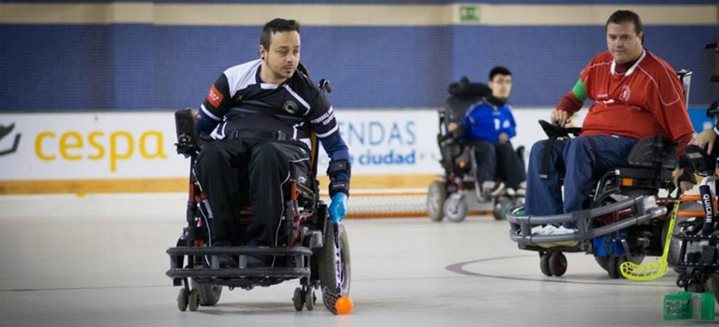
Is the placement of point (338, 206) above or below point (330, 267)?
above

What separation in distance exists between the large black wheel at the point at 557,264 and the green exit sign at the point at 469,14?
16059 mm

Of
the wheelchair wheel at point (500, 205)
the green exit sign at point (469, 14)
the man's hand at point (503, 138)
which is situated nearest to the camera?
the man's hand at point (503, 138)

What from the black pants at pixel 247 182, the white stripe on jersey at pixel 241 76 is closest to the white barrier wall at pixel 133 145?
the white stripe on jersey at pixel 241 76

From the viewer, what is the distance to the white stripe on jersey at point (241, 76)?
621 centimetres

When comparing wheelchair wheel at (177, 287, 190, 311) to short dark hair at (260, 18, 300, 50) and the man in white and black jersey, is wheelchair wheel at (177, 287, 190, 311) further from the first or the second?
short dark hair at (260, 18, 300, 50)

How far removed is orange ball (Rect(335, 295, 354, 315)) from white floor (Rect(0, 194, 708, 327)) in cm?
4

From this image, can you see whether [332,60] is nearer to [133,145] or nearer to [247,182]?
[133,145]

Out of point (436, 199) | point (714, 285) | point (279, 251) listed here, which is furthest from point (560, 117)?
point (436, 199)

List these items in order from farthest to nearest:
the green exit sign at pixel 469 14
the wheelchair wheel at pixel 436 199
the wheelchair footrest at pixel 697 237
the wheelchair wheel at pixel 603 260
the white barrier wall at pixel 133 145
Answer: the green exit sign at pixel 469 14, the white barrier wall at pixel 133 145, the wheelchair wheel at pixel 436 199, the wheelchair wheel at pixel 603 260, the wheelchair footrest at pixel 697 237

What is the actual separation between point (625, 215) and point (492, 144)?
709 centimetres

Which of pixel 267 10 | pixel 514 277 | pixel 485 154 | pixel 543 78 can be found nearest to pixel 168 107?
pixel 267 10

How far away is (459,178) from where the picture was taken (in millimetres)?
14594

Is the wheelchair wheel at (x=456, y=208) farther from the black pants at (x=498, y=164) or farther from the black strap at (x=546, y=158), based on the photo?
the black strap at (x=546, y=158)

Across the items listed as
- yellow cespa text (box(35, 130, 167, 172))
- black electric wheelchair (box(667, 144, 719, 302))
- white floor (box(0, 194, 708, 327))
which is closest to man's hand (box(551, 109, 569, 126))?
white floor (box(0, 194, 708, 327))
